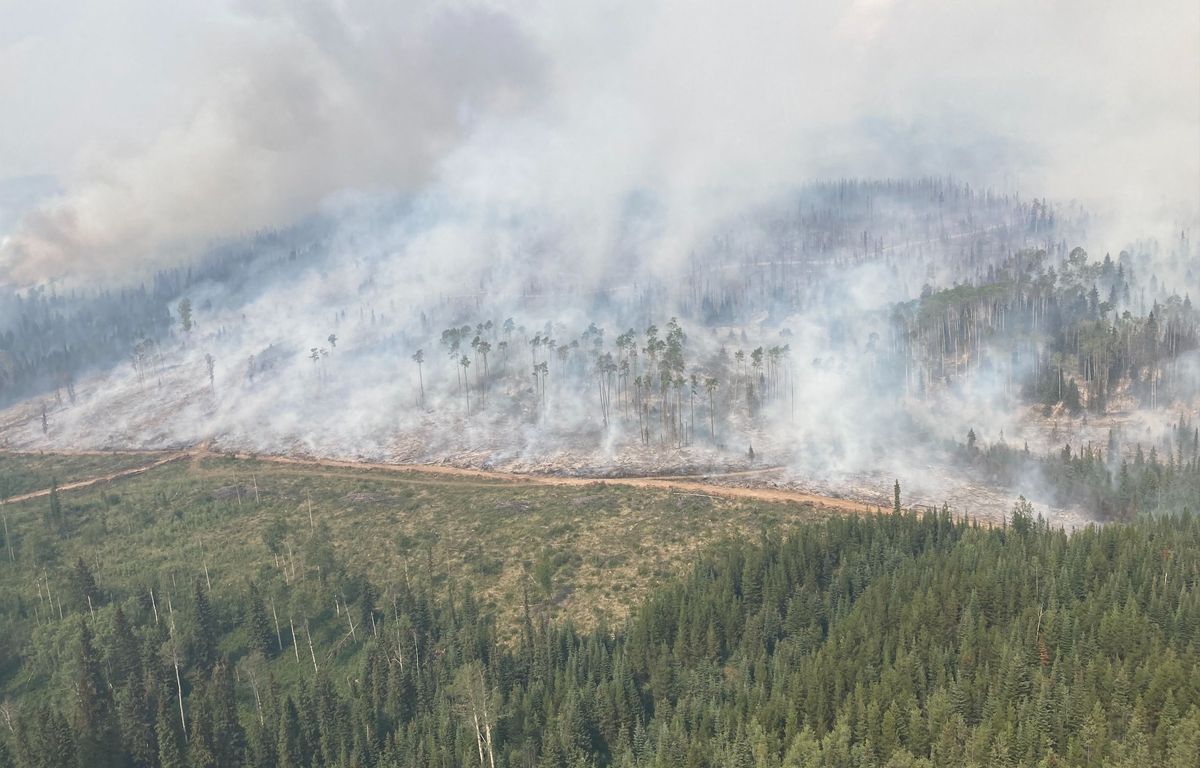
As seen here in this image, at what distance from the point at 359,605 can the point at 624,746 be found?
6773cm

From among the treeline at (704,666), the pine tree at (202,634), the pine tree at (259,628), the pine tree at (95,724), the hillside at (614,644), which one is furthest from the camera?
the pine tree at (259,628)

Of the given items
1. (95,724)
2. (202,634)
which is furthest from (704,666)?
(95,724)

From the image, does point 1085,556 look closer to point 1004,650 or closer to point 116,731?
point 1004,650

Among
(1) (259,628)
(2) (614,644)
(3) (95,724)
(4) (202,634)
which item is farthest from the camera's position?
(1) (259,628)

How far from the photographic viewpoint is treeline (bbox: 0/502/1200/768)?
4254 inches

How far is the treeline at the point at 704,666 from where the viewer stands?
10806 centimetres

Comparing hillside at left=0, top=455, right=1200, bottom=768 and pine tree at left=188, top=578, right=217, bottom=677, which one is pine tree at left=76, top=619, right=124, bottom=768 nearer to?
hillside at left=0, top=455, right=1200, bottom=768

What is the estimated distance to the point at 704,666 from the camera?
13975 cm

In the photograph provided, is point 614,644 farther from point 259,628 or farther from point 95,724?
point 95,724

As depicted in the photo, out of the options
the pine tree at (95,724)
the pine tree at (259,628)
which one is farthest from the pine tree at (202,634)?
the pine tree at (95,724)

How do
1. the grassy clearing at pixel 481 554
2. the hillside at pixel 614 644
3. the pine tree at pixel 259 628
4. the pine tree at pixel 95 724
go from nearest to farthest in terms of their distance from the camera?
1. the hillside at pixel 614 644
2. the pine tree at pixel 95 724
3. the pine tree at pixel 259 628
4. the grassy clearing at pixel 481 554

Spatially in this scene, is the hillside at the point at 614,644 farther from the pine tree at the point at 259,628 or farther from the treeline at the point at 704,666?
the pine tree at the point at 259,628

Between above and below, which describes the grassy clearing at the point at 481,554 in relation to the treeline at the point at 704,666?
above

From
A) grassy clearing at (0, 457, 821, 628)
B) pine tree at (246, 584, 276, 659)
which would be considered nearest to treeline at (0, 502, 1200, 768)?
pine tree at (246, 584, 276, 659)
